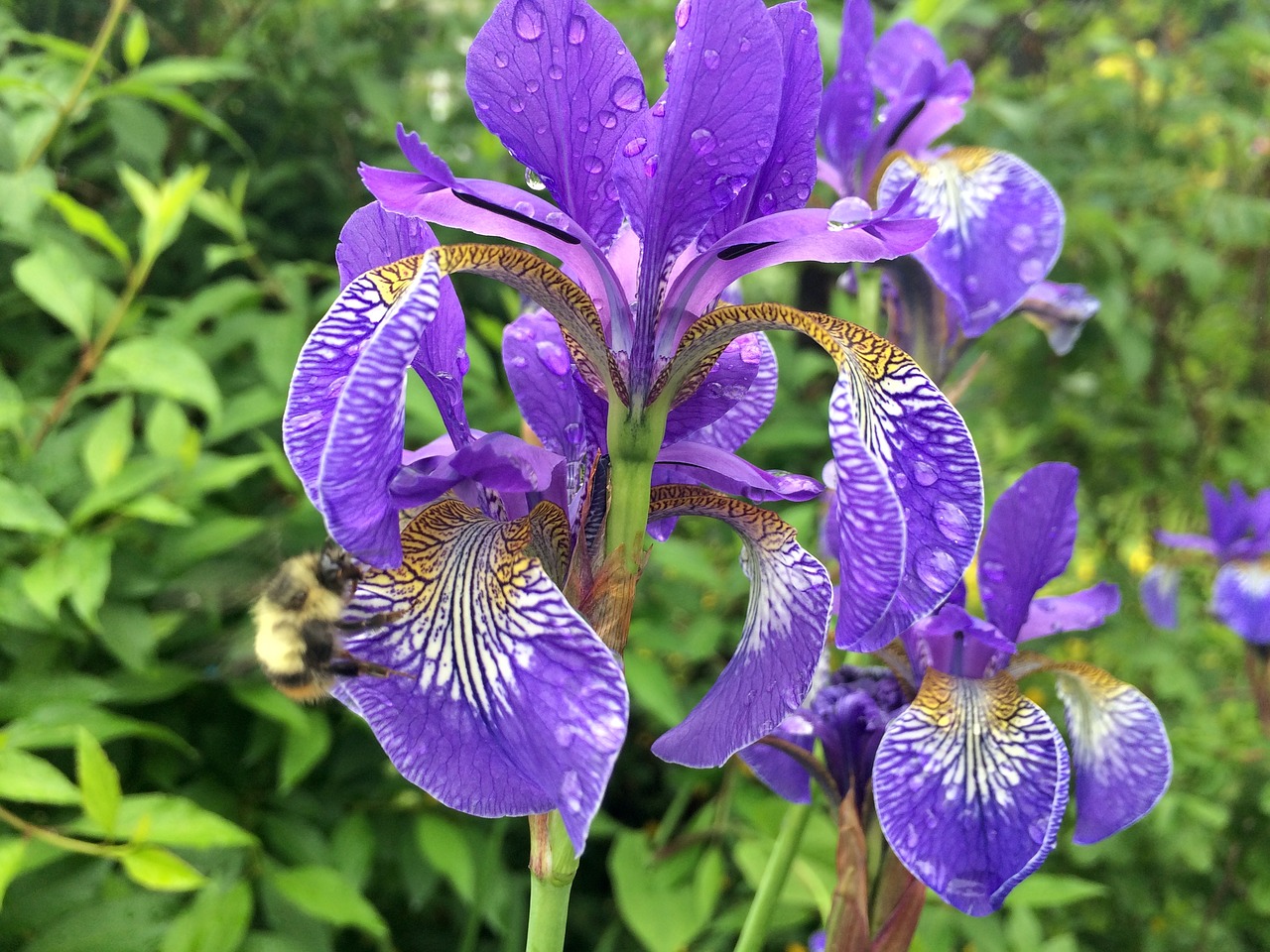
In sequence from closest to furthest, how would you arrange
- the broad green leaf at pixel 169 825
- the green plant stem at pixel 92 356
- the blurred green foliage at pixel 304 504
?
1. the broad green leaf at pixel 169 825
2. the blurred green foliage at pixel 304 504
3. the green plant stem at pixel 92 356

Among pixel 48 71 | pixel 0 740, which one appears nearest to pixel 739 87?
pixel 0 740

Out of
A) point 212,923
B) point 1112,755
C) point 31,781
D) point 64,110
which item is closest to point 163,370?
point 64,110

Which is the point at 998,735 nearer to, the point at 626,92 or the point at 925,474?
the point at 925,474

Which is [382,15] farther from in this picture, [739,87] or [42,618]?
[739,87]

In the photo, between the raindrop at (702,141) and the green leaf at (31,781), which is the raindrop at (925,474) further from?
the green leaf at (31,781)

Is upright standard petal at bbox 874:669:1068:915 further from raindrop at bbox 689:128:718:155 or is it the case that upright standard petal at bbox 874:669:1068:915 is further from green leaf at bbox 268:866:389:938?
green leaf at bbox 268:866:389:938

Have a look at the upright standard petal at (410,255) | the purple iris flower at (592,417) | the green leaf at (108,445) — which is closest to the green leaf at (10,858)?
the green leaf at (108,445)
